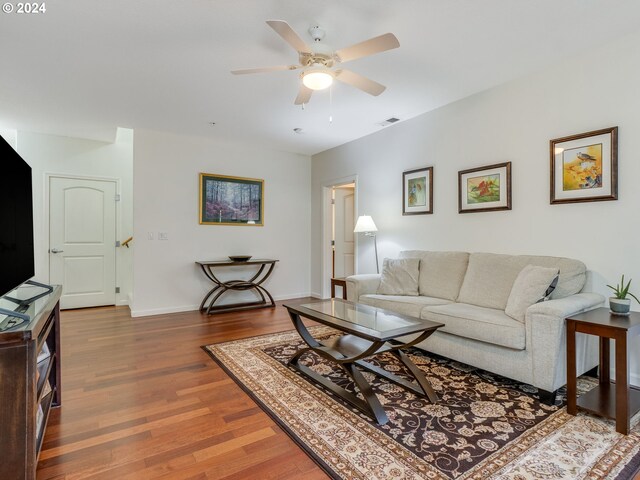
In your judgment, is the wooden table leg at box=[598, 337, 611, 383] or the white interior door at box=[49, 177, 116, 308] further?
the white interior door at box=[49, 177, 116, 308]

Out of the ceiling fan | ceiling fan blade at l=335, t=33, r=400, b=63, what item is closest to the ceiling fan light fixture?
the ceiling fan

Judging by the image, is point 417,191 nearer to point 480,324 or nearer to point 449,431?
point 480,324

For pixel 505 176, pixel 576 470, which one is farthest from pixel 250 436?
pixel 505 176

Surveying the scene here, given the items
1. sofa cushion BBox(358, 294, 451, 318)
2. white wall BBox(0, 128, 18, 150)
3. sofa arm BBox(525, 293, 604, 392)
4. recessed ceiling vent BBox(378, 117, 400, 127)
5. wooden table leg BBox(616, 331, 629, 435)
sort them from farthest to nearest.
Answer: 1. white wall BBox(0, 128, 18, 150)
2. recessed ceiling vent BBox(378, 117, 400, 127)
3. sofa cushion BBox(358, 294, 451, 318)
4. sofa arm BBox(525, 293, 604, 392)
5. wooden table leg BBox(616, 331, 629, 435)

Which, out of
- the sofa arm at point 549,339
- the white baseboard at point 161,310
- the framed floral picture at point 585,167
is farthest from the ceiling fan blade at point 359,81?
the white baseboard at point 161,310

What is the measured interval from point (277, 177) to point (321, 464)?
15.3 ft

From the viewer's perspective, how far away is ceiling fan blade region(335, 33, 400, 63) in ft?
6.36

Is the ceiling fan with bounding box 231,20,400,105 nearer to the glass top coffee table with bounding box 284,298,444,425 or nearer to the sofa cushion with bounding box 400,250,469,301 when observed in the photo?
the glass top coffee table with bounding box 284,298,444,425

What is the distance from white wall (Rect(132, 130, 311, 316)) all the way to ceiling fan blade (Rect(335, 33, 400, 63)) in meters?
3.35

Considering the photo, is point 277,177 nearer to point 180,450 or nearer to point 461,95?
point 461,95

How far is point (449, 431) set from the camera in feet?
6.03

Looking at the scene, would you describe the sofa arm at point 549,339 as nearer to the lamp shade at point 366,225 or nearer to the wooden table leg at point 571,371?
the wooden table leg at point 571,371

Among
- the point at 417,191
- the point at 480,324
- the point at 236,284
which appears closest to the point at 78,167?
the point at 236,284

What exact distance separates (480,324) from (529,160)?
5.33 feet
